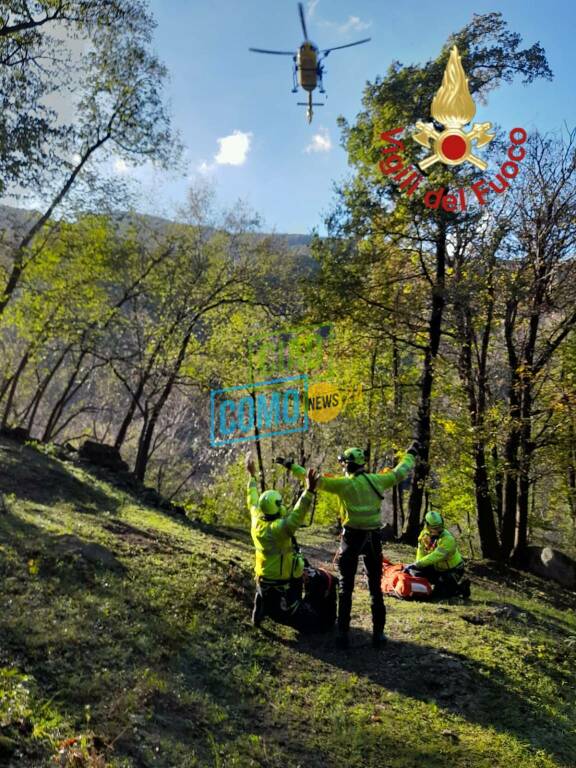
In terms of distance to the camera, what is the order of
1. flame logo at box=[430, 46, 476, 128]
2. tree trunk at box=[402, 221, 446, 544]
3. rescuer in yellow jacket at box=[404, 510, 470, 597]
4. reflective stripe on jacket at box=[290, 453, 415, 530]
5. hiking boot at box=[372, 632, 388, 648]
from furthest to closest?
tree trunk at box=[402, 221, 446, 544], flame logo at box=[430, 46, 476, 128], rescuer in yellow jacket at box=[404, 510, 470, 597], reflective stripe on jacket at box=[290, 453, 415, 530], hiking boot at box=[372, 632, 388, 648]

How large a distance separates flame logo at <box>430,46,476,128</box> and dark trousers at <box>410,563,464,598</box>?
11440 millimetres

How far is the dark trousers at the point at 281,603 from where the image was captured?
24.2 feet

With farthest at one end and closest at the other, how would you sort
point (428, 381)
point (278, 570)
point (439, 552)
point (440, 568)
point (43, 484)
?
point (428, 381)
point (43, 484)
point (440, 568)
point (439, 552)
point (278, 570)

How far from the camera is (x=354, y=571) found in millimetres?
7242

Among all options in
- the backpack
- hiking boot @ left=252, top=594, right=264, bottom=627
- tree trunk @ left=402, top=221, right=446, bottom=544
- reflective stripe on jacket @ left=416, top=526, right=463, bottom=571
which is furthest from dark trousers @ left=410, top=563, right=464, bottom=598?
tree trunk @ left=402, top=221, right=446, bottom=544

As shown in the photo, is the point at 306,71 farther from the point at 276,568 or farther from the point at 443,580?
the point at 443,580

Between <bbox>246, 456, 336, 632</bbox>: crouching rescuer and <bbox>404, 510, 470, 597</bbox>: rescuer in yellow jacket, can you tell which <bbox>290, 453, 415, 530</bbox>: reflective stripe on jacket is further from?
<bbox>404, 510, 470, 597</bbox>: rescuer in yellow jacket

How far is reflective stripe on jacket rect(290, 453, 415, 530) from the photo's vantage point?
716 cm

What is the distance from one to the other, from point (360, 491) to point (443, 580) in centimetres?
426

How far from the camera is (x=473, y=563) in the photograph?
1633cm

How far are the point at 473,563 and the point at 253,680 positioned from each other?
40.7 ft

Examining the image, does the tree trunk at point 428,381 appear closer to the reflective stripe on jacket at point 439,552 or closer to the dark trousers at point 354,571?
the reflective stripe on jacket at point 439,552

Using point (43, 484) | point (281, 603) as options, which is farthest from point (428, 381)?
point (43, 484)

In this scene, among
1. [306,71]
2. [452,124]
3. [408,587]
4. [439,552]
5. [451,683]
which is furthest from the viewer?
[452,124]
